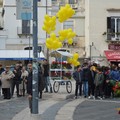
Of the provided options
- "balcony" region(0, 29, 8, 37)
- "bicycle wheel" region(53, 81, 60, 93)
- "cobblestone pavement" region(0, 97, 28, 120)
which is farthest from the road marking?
"balcony" region(0, 29, 8, 37)

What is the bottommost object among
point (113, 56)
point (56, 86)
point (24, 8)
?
point (56, 86)

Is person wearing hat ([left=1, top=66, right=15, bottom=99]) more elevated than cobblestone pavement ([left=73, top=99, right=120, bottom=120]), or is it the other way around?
person wearing hat ([left=1, top=66, right=15, bottom=99])

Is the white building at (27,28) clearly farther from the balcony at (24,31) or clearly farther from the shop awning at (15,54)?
the shop awning at (15,54)

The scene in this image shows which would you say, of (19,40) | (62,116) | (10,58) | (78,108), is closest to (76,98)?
(78,108)

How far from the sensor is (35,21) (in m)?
12.5

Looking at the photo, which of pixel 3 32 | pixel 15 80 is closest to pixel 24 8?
pixel 15 80

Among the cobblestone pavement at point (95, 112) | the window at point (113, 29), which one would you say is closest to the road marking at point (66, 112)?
the cobblestone pavement at point (95, 112)

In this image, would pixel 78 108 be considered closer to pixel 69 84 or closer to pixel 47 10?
pixel 69 84

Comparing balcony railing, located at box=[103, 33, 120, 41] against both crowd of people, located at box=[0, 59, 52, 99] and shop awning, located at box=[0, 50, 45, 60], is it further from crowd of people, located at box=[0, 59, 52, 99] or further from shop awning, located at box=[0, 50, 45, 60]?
crowd of people, located at box=[0, 59, 52, 99]

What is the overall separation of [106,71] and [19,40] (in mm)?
28938

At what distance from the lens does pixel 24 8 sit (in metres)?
12.6

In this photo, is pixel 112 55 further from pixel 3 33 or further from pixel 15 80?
pixel 15 80

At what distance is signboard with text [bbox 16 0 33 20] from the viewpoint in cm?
1259

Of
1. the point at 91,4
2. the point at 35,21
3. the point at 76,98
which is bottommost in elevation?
the point at 76,98
